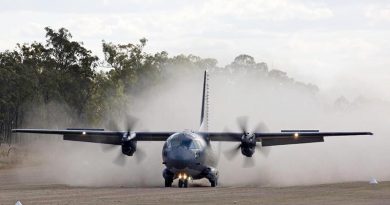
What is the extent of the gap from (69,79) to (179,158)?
85.7m

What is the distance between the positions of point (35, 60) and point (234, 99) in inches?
1881

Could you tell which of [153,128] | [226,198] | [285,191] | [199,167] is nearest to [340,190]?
[285,191]

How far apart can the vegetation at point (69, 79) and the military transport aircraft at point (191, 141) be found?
228 feet

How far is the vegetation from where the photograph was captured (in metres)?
125

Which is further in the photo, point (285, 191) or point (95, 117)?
point (95, 117)

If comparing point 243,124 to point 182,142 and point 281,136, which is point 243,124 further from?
point 182,142

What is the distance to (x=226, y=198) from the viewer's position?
3681 cm

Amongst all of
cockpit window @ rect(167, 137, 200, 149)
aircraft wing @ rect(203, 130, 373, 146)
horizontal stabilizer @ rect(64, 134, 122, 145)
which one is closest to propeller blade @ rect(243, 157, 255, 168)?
aircraft wing @ rect(203, 130, 373, 146)

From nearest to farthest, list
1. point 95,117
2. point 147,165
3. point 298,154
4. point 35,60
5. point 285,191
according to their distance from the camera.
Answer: point 285,191, point 147,165, point 298,154, point 95,117, point 35,60

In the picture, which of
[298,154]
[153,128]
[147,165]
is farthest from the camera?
[153,128]

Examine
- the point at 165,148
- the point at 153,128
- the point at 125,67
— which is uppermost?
the point at 125,67

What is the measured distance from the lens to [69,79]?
13200cm

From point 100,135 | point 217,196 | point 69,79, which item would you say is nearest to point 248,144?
point 100,135

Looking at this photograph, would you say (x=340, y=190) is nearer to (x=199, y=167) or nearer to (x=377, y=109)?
(x=199, y=167)
